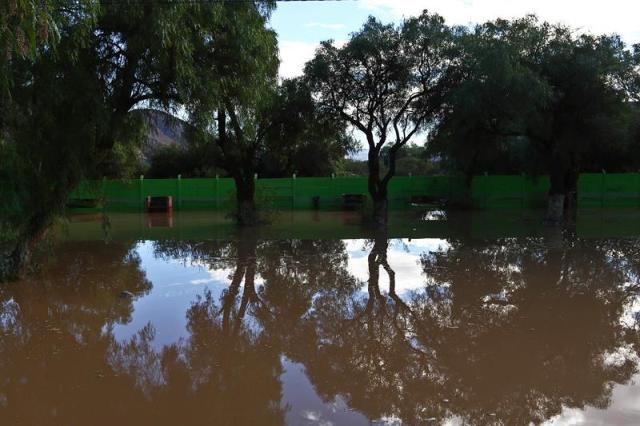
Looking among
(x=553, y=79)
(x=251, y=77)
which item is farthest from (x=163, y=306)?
(x=553, y=79)

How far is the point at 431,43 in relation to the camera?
17.1 m

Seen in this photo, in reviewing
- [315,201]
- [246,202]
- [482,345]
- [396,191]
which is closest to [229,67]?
[482,345]

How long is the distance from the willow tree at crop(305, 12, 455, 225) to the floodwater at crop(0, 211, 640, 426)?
22.8 feet

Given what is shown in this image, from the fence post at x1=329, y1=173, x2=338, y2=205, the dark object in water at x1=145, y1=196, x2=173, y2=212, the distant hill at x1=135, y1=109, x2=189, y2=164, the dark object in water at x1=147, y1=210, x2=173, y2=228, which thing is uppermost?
the distant hill at x1=135, y1=109, x2=189, y2=164

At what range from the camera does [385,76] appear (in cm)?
1786

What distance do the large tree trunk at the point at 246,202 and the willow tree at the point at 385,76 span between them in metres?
3.75

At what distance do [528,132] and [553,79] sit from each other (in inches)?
83.1

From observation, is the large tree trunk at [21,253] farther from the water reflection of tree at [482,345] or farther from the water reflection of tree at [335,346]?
the water reflection of tree at [482,345]

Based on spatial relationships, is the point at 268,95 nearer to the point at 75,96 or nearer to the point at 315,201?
the point at 75,96

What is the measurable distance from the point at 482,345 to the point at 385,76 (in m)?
13.0

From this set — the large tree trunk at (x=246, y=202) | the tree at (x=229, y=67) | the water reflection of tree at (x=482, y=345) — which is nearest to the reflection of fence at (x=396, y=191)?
the large tree trunk at (x=246, y=202)

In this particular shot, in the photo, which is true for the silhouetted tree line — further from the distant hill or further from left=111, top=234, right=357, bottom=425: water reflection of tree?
left=111, top=234, right=357, bottom=425: water reflection of tree

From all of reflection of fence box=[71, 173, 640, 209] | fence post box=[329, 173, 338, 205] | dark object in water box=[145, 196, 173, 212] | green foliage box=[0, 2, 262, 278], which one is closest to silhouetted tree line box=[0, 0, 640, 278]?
green foliage box=[0, 2, 262, 278]

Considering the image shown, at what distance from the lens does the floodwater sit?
15.4 feet
